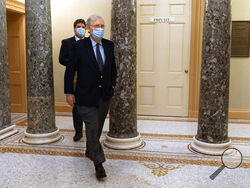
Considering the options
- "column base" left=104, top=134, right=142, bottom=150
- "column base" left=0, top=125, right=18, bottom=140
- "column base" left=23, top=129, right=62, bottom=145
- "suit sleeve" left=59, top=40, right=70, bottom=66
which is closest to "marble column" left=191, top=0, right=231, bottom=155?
"column base" left=104, top=134, right=142, bottom=150

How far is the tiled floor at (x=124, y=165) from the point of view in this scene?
3158mm

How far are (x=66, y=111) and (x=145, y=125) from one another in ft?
6.92

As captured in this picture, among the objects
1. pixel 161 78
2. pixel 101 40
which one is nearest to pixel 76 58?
pixel 101 40

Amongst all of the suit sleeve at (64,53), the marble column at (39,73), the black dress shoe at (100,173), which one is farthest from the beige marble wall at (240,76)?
the black dress shoe at (100,173)

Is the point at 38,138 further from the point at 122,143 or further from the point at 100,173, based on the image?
the point at 100,173

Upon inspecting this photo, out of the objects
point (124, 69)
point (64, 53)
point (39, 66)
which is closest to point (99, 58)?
point (124, 69)

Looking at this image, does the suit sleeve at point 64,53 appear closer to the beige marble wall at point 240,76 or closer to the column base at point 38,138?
the column base at point 38,138

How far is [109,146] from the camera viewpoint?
4.21 metres

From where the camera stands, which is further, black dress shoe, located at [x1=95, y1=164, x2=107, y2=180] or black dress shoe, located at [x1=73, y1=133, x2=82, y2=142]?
black dress shoe, located at [x1=73, y1=133, x2=82, y2=142]

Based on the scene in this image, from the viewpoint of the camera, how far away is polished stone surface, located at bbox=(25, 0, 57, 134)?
436 centimetres

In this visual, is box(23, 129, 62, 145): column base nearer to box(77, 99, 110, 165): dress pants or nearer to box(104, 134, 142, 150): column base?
box(104, 134, 142, 150): column base

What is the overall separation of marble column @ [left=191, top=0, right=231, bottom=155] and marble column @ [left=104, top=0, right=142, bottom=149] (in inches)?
37.8

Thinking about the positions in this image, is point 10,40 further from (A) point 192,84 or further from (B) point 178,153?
(B) point 178,153

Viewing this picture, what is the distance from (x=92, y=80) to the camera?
316cm
